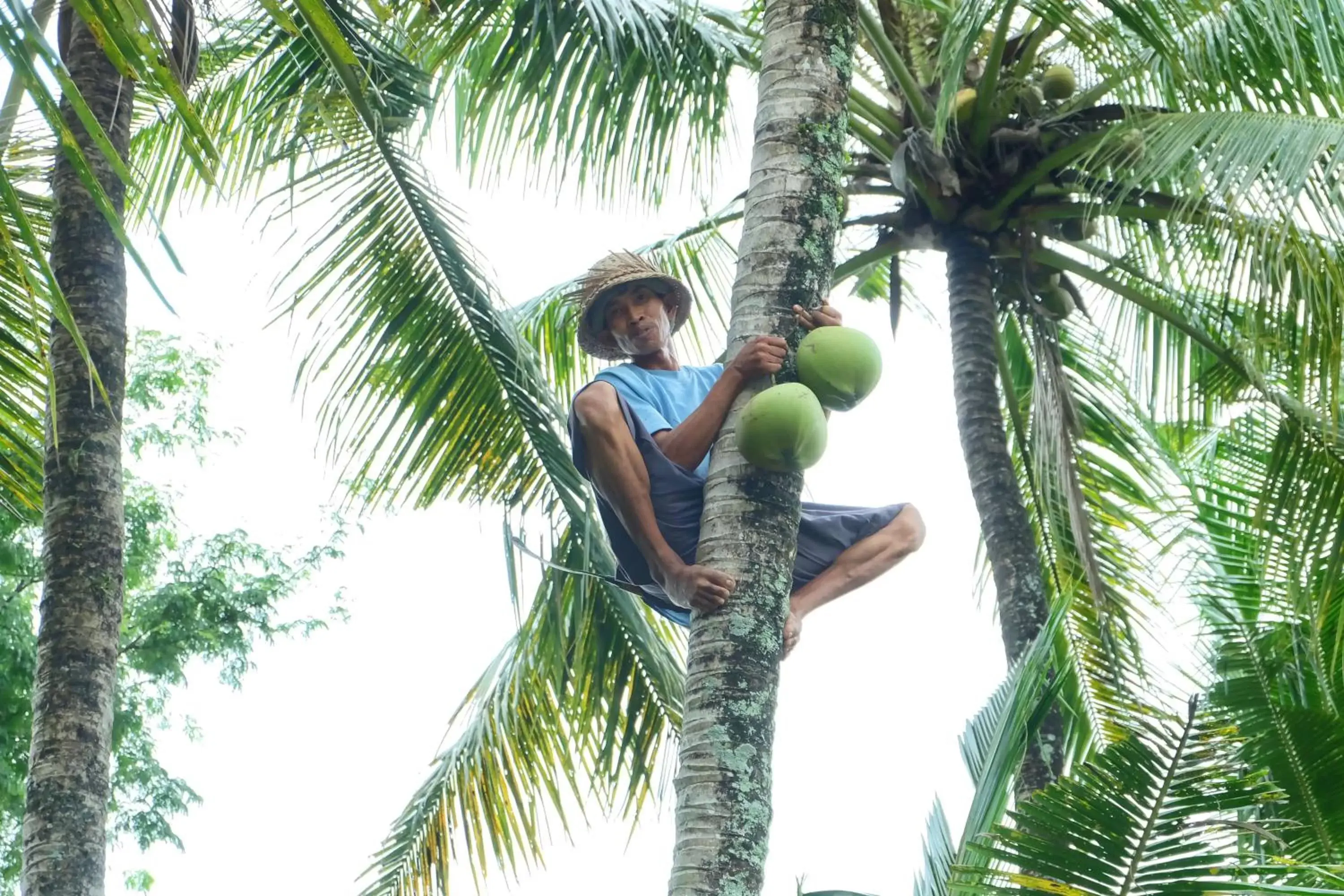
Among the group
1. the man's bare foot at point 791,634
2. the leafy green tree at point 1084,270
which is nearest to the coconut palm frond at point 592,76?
the leafy green tree at point 1084,270

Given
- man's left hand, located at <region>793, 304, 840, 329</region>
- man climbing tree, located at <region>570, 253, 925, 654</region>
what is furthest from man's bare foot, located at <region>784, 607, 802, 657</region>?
man's left hand, located at <region>793, 304, 840, 329</region>

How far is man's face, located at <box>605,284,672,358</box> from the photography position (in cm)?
380

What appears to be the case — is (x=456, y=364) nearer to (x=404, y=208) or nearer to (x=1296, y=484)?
(x=404, y=208)

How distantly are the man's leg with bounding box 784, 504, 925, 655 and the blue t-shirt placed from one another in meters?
0.37

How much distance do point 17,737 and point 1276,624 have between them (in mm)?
6613

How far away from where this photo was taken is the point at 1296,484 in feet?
17.8

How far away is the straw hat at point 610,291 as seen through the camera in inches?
Answer: 151

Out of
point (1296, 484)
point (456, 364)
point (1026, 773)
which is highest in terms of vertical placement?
point (456, 364)

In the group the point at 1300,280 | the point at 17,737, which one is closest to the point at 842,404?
the point at 1300,280

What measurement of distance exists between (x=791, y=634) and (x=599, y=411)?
2.01 ft

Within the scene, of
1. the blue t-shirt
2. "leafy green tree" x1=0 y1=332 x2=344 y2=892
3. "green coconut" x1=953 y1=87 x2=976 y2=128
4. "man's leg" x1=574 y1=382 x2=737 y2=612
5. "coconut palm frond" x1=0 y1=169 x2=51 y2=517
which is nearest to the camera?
"man's leg" x1=574 y1=382 x2=737 y2=612

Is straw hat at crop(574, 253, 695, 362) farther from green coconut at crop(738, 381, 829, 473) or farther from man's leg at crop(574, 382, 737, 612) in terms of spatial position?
green coconut at crop(738, 381, 829, 473)

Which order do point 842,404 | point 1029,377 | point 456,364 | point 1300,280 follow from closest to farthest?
point 842,404
point 1300,280
point 456,364
point 1029,377

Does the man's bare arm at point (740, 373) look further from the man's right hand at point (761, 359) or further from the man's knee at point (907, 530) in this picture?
the man's knee at point (907, 530)
